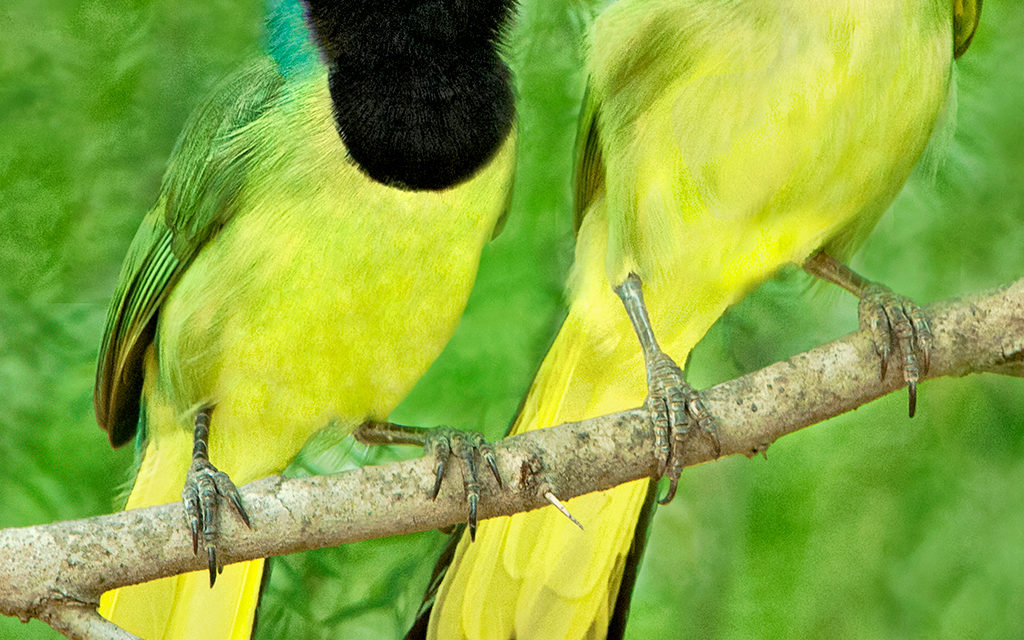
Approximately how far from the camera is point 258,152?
64.9 inches

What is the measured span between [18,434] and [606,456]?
0.77m

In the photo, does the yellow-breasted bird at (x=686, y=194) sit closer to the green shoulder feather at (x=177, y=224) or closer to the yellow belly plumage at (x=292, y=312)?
the yellow belly plumage at (x=292, y=312)

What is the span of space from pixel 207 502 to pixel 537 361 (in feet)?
1.70

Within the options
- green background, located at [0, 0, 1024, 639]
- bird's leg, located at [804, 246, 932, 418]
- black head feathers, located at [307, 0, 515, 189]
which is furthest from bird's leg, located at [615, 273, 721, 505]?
black head feathers, located at [307, 0, 515, 189]

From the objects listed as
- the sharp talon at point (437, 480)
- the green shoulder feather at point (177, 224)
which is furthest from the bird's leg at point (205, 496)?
the sharp talon at point (437, 480)

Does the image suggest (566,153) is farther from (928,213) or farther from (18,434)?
(18,434)

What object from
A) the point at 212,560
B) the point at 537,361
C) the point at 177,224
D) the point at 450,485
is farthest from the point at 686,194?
the point at 212,560

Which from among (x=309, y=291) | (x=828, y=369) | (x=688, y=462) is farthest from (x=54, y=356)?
(x=828, y=369)

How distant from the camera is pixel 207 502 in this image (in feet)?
4.96

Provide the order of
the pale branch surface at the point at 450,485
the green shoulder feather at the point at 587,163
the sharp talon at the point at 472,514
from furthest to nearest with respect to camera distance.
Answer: the green shoulder feather at the point at 587,163 < the sharp talon at the point at 472,514 < the pale branch surface at the point at 450,485

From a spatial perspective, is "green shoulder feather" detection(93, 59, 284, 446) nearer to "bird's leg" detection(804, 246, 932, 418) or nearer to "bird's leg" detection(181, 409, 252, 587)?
"bird's leg" detection(181, 409, 252, 587)

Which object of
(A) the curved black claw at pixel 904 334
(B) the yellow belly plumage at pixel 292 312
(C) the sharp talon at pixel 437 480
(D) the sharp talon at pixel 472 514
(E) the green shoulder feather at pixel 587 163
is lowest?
(D) the sharp talon at pixel 472 514

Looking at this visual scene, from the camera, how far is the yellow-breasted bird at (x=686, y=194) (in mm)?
1657

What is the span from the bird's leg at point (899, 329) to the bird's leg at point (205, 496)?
2.86 ft
